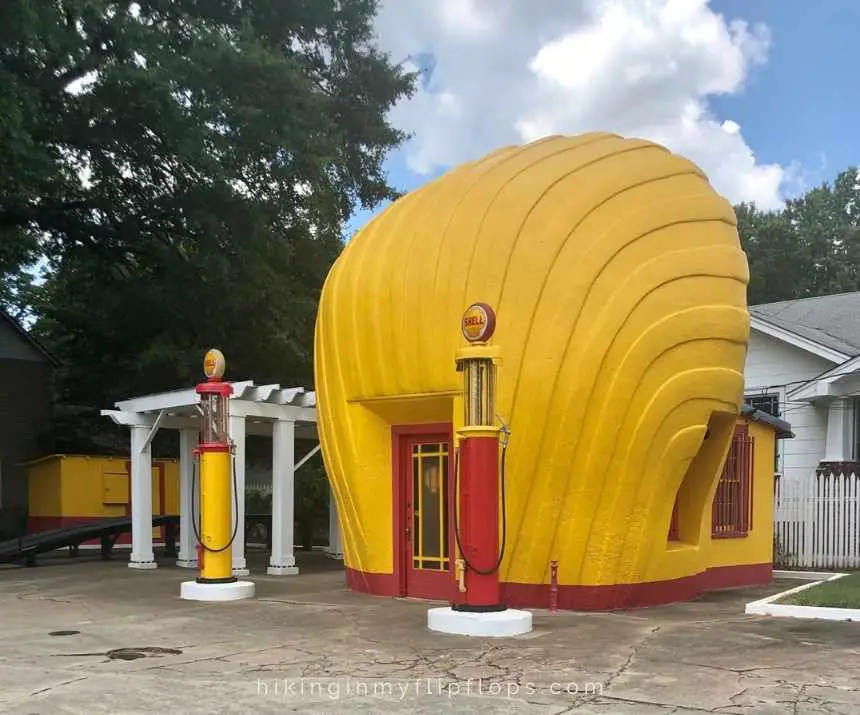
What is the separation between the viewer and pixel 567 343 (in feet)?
32.7

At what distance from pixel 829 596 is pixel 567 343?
418 cm

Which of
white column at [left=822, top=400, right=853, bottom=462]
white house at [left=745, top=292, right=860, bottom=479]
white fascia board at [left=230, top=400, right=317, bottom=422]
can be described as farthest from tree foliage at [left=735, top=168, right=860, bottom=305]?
white fascia board at [left=230, top=400, right=317, bottom=422]

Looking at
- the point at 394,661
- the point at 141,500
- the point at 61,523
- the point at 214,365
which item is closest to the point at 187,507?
the point at 141,500

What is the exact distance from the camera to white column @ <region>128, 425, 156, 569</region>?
15.8m

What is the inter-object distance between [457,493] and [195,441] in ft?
28.5

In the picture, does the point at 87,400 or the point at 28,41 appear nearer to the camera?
the point at 28,41

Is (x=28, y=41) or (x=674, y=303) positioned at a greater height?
(x=28, y=41)

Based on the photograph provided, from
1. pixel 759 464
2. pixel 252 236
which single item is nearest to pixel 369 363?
pixel 759 464

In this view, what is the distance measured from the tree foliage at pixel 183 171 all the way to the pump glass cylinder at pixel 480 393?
1024cm

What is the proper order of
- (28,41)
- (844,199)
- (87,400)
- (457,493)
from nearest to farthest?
(457,493) → (28,41) → (87,400) → (844,199)

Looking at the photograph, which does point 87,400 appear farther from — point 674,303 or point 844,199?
point 844,199

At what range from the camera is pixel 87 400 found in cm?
2430

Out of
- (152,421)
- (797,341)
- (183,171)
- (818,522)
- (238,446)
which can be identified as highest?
(183,171)

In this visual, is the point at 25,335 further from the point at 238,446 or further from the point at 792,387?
the point at 792,387
